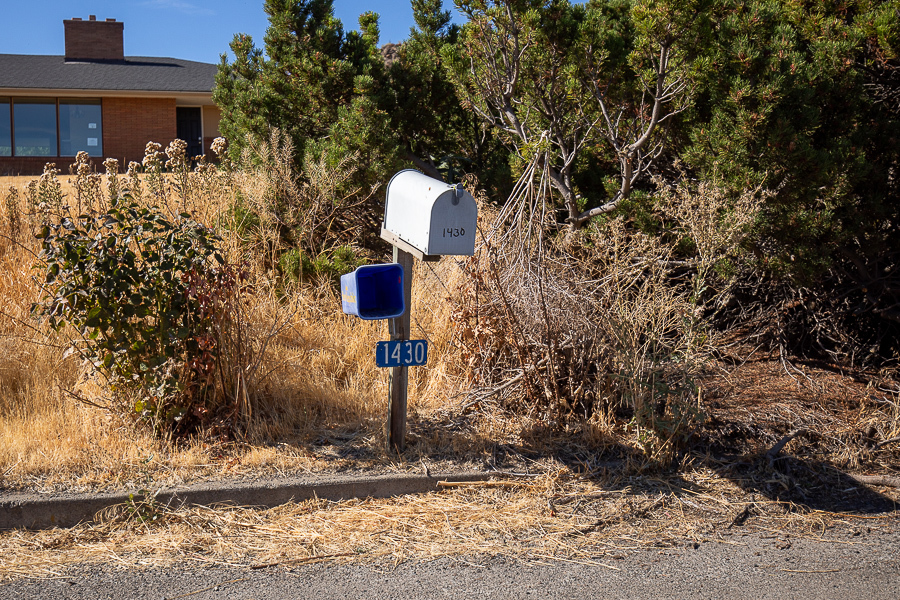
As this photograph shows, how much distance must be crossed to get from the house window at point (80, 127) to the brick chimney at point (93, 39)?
361 centimetres

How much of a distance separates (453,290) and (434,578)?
→ 266cm

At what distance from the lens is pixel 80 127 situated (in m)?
23.2

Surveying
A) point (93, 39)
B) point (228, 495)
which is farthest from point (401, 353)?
point (93, 39)

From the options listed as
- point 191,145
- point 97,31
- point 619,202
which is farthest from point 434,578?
point 97,31

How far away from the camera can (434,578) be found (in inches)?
132

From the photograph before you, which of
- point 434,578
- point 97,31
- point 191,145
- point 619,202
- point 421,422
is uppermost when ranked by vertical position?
point 97,31

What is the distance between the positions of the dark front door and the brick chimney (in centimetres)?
408

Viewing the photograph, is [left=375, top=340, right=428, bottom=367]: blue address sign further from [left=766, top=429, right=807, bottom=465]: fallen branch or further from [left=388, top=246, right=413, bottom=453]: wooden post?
[left=766, top=429, right=807, bottom=465]: fallen branch

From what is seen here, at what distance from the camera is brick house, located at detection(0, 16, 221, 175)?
22.5 metres

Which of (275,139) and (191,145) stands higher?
(191,145)

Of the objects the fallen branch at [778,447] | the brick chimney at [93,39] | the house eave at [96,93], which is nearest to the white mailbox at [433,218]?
the fallen branch at [778,447]

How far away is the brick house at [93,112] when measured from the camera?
22.5 metres

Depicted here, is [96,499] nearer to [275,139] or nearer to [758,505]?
[758,505]

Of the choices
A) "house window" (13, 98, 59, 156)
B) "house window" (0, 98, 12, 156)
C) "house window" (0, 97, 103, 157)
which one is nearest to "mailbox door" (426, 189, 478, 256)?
"house window" (0, 97, 103, 157)
